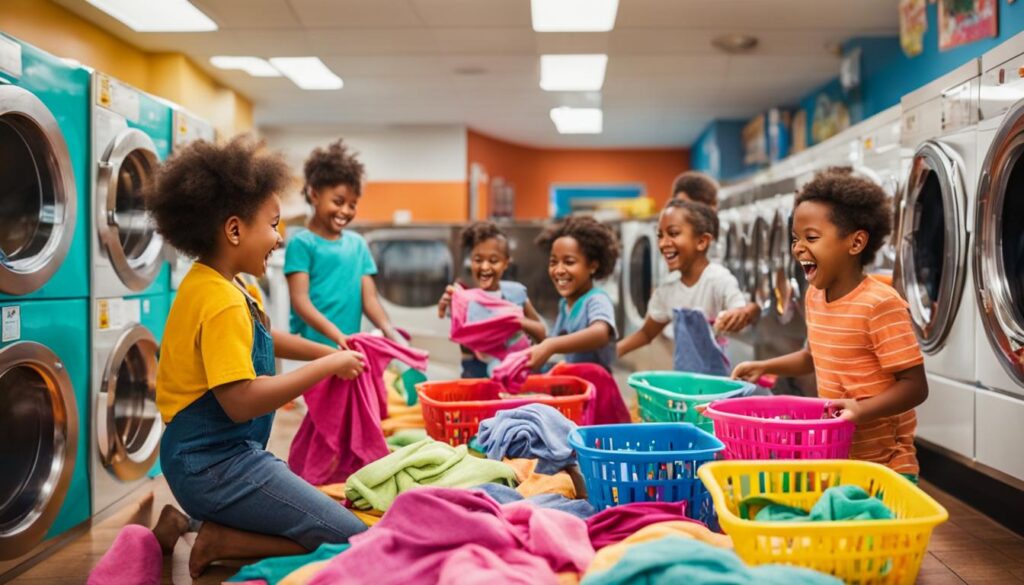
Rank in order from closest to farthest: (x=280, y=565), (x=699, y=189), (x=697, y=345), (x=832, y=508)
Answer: (x=832, y=508) → (x=280, y=565) → (x=697, y=345) → (x=699, y=189)

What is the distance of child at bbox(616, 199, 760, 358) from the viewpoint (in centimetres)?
310

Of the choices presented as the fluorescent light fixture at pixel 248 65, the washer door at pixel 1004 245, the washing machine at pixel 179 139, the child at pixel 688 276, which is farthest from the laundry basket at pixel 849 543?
the fluorescent light fixture at pixel 248 65

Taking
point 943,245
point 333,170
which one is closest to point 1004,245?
point 943,245

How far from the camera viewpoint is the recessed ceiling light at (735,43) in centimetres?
586

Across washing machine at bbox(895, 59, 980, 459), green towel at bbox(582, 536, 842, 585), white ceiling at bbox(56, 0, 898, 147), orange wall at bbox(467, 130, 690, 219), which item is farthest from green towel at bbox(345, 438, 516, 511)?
orange wall at bbox(467, 130, 690, 219)

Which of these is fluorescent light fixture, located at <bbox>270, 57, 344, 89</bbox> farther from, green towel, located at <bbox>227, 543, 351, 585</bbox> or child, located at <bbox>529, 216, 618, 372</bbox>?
green towel, located at <bbox>227, 543, 351, 585</bbox>

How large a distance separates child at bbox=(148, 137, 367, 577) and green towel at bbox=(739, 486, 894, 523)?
0.93m

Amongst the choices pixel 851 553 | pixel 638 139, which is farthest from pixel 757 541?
pixel 638 139

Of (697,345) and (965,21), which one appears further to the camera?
(965,21)

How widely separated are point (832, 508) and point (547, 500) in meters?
0.74

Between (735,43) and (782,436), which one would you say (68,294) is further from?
(735,43)

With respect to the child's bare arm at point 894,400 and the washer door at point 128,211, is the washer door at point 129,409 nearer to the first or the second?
the washer door at point 128,211

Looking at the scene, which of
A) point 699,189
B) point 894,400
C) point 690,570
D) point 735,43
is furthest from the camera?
point 735,43

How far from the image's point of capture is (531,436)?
226 centimetres
